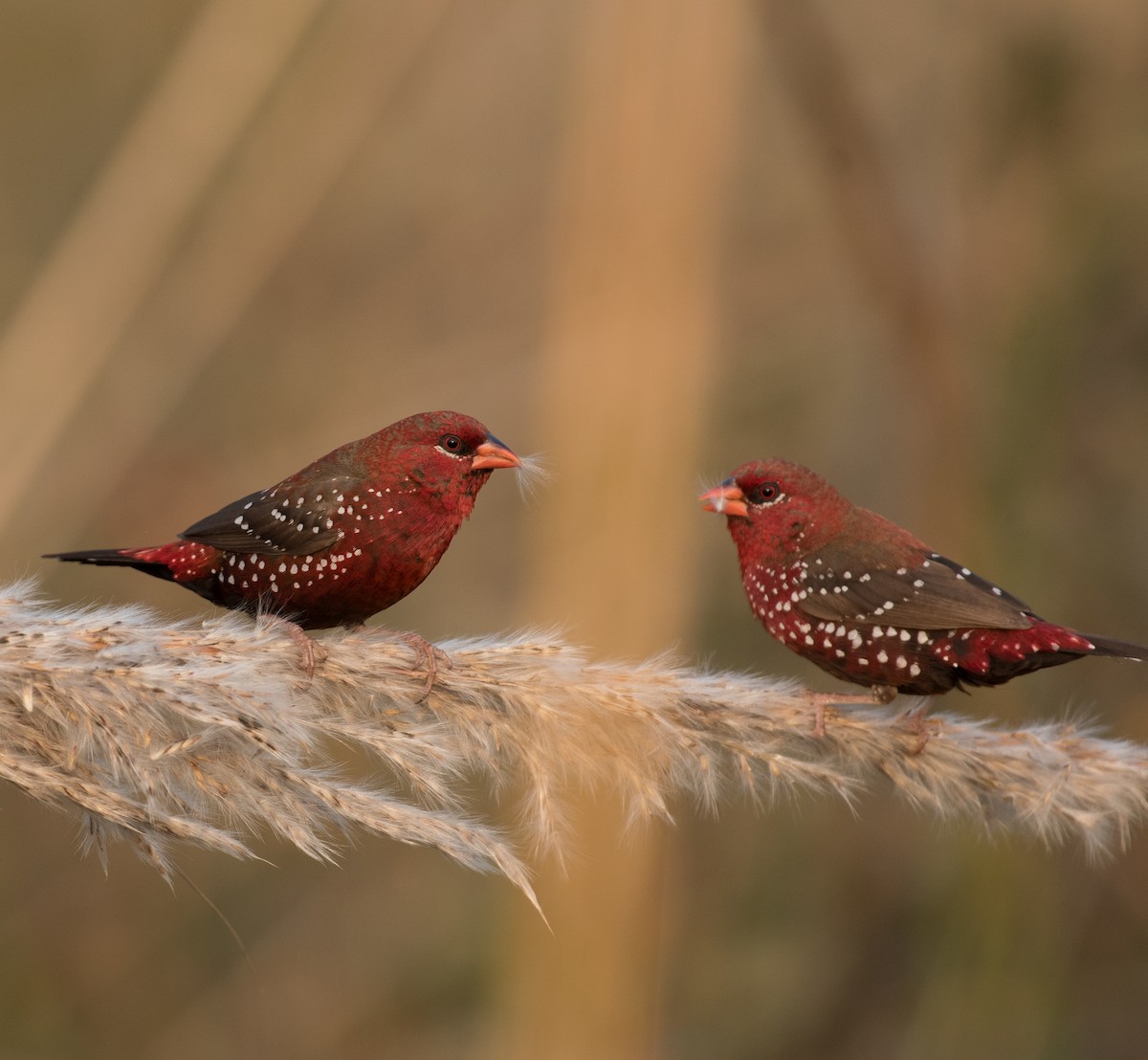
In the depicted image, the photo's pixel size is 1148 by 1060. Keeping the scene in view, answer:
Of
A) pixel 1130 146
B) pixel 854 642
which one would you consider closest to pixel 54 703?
pixel 854 642

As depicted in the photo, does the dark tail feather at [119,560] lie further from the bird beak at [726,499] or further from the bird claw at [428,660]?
the bird beak at [726,499]

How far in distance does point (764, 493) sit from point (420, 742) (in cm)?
178

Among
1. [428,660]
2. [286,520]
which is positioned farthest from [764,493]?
[428,660]

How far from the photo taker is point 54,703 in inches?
94.3

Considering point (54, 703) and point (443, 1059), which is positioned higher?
point (54, 703)

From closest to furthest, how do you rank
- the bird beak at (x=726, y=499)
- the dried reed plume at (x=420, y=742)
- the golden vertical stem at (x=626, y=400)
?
1. the dried reed plume at (x=420, y=742)
2. the golden vertical stem at (x=626, y=400)
3. the bird beak at (x=726, y=499)

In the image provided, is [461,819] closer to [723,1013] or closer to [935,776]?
[935,776]

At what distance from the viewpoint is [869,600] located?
12.3ft

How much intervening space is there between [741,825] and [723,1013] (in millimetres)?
784

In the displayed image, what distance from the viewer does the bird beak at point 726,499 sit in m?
3.93

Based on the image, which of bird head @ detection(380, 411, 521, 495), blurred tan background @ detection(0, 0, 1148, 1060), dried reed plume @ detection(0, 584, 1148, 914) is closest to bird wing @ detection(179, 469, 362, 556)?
bird head @ detection(380, 411, 521, 495)

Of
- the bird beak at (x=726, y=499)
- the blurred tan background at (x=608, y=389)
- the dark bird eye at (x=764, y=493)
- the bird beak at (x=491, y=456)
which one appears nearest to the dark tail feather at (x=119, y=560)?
the blurred tan background at (x=608, y=389)

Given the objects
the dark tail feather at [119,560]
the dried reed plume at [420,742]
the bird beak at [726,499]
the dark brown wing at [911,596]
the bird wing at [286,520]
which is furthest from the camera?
the bird beak at [726,499]

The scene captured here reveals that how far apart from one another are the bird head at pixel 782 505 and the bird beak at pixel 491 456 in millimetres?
748
